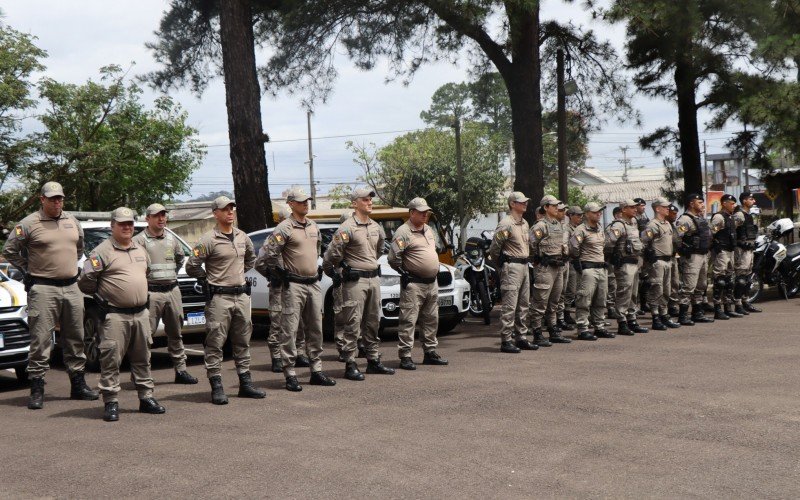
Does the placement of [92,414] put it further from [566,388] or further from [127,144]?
[127,144]

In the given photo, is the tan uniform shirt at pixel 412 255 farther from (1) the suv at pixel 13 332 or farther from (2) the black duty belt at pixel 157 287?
(1) the suv at pixel 13 332

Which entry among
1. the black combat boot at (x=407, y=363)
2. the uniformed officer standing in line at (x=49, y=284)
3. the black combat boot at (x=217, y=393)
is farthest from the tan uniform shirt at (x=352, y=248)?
the uniformed officer standing in line at (x=49, y=284)

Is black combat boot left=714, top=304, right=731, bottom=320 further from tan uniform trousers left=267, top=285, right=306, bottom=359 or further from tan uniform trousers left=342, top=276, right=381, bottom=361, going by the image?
tan uniform trousers left=267, top=285, right=306, bottom=359

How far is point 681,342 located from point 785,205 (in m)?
9.64

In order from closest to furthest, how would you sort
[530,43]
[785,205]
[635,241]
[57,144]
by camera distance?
[635,241] → [530,43] → [785,205] → [57,144]

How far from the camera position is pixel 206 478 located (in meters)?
5.82

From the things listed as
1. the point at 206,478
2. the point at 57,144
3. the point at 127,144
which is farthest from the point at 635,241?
the point at 127,144

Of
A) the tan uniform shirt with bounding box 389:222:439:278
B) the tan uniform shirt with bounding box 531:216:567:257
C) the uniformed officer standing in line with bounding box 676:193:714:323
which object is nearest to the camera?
the tan uniform shirt with bounding box 389:222:439:278

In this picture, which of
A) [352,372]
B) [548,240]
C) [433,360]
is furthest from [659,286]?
A: [352,372]

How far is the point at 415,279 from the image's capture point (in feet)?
34.2

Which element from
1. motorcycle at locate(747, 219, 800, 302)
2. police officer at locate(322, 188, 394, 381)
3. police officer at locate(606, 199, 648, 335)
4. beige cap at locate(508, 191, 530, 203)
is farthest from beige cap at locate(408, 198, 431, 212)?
motorcycle at locate(747, 219, 800, 302)

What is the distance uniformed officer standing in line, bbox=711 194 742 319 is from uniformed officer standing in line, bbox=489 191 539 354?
457 cm

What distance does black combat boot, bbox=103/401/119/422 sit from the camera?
779 centimetres

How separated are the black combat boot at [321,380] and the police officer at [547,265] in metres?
3.67
